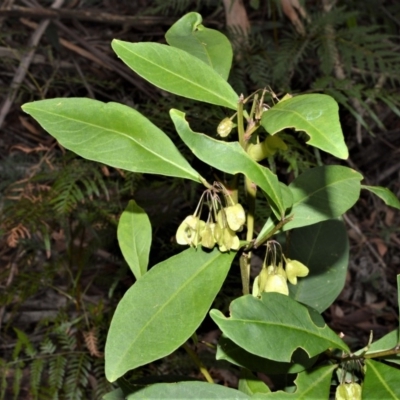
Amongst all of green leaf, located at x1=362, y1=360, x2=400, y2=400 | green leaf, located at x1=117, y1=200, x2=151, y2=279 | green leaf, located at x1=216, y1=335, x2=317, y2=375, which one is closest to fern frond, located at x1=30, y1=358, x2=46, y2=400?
green leaf, located at x1=117, y1=200, x2=151, y2=279

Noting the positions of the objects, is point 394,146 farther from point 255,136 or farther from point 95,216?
point 255,136

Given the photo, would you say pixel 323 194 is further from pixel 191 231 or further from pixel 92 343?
pixel 92 343

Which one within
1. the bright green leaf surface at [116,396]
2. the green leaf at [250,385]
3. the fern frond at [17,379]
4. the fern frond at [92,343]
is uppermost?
the green leaf at [250,385]

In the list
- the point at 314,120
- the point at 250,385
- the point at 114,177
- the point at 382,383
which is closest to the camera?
the point at 314,120

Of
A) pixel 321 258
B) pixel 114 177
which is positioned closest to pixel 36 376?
pixel 114 177

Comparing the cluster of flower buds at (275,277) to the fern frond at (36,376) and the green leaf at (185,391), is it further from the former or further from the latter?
the fern frond at (36,376)

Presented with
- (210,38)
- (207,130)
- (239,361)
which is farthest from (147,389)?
(207,130)

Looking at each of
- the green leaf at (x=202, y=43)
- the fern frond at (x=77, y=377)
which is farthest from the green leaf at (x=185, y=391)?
the fern frond at (x=77, y=377)
